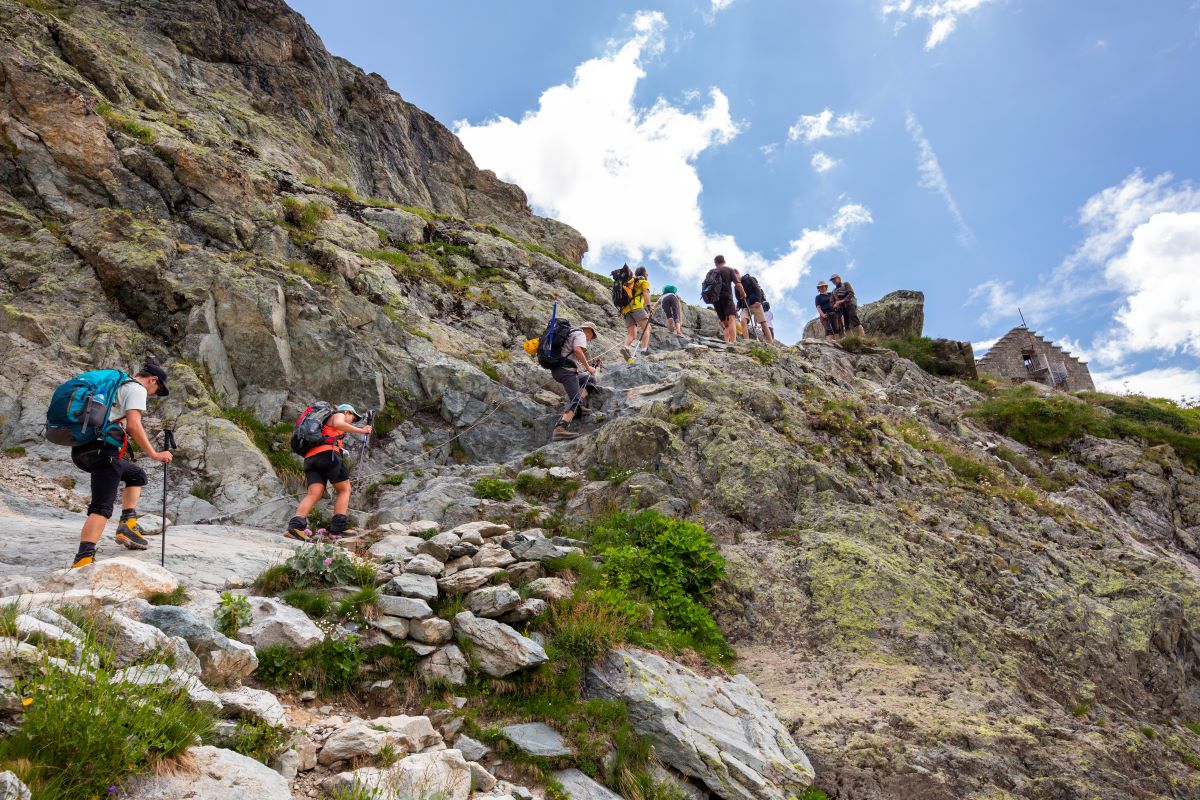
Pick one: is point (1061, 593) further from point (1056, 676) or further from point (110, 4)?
point (110, 4)

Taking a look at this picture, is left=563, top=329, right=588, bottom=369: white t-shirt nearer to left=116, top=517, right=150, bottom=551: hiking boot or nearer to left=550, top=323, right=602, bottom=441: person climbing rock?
left=550, top=323, right=602, bottom=441: person climbing rock

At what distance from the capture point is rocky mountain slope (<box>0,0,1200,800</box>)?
7465 mm

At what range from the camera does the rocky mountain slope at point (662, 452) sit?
24.5 ft

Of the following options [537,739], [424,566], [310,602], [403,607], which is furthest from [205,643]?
[537,739]

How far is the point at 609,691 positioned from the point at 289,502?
7.48m

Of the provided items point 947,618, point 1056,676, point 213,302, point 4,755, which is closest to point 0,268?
point 213,302

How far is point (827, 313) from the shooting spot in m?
26.5

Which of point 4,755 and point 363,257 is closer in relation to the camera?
point 4,755

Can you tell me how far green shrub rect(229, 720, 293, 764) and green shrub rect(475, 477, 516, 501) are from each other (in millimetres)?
6533

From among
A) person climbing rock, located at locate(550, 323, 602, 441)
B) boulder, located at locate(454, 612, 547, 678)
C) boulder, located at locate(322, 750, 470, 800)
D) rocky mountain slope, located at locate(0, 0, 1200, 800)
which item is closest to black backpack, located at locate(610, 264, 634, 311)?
rocky mountain slope, located at locate(0, 0, 1200, 800)

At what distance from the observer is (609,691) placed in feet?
21.1

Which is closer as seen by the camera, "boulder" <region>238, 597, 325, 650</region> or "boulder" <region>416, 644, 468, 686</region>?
"boulder" <region>238, 597, 325, 650</region>

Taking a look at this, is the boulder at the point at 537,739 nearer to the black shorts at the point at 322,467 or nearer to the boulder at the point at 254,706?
the boulder at the point at 254,706

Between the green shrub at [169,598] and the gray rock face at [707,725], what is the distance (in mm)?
4153
